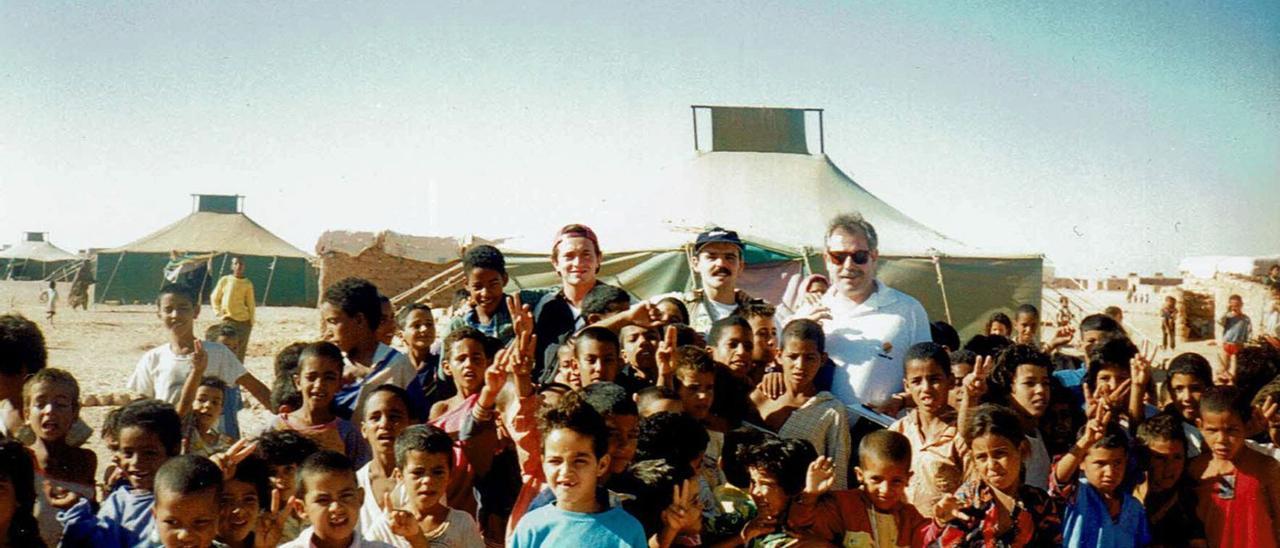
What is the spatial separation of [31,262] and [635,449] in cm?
3773

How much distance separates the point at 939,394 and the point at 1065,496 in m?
0.49

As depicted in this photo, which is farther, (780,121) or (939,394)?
(780,121)

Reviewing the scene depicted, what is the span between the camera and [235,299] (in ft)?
29.6

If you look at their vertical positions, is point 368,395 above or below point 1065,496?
above

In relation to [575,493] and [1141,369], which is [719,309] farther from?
[575,493]

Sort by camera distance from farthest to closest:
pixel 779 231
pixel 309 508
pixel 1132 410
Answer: pixel 779 231, pixel 1132 410, pixel 309 508

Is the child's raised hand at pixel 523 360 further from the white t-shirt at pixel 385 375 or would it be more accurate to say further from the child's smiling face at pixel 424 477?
the white t-shirt at pixel 385 375

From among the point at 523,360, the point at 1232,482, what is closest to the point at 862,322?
the point at 1232,482

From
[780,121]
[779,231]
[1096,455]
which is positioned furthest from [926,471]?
[780,121]

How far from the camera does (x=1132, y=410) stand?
11.7ft

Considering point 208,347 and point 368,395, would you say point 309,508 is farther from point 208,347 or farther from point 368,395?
point 208,347

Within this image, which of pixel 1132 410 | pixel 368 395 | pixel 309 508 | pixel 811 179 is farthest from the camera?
pixel 811 179

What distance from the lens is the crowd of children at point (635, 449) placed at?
256 cm

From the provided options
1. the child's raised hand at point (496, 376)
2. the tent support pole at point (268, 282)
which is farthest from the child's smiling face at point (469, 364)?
the tent support pole at point (268, 282)
